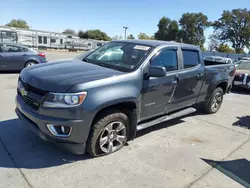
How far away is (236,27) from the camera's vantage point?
52875 mm

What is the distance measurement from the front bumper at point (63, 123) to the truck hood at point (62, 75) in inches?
15.1

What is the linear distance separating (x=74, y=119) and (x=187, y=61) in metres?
2.78

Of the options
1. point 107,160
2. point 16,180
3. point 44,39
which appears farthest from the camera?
point 44,39

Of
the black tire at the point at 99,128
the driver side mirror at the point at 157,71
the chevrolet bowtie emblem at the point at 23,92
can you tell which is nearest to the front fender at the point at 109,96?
the black tire at the point at 99,128

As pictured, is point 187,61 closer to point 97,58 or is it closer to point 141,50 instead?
point 141,50

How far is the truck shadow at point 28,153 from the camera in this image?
303 centimetres

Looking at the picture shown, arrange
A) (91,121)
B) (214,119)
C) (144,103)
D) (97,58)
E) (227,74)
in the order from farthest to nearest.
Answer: (227,74) < (214,119) < (97,58) < (144,103) < (91,121)

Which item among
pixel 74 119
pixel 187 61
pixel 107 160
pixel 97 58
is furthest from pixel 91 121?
pixel 187 61

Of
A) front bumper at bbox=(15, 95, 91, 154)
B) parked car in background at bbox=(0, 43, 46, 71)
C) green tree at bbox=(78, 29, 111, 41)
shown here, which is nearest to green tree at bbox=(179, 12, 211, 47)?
green tree at bbox=(78, 29, 111, 41)

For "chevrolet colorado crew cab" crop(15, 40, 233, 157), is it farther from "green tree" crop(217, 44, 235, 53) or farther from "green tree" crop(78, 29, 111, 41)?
"green tree" crop(78, 29, 111, 41)

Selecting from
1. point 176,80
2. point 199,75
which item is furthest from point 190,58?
point 176,80

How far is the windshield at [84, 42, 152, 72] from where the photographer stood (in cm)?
360

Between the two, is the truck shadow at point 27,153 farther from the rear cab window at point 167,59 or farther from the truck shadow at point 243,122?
the truck shadow at point 243,122

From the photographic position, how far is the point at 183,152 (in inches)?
146
